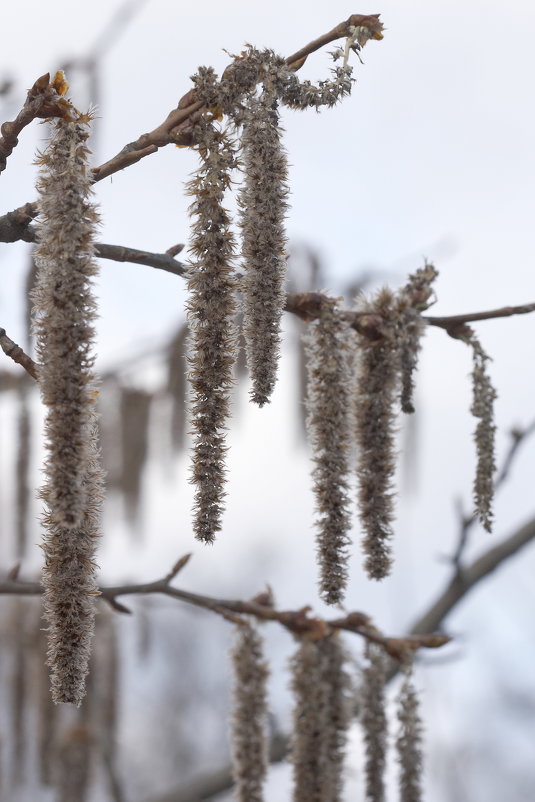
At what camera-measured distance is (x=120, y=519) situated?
4.40m

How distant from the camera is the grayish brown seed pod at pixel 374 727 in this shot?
2.13 metres

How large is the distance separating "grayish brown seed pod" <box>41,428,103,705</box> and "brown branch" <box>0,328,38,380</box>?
0.63 feet

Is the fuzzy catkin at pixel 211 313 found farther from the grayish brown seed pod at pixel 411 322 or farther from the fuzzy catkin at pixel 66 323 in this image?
the grayish brown seed pod at pixel 411 322

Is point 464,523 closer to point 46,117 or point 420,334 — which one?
point 420,334

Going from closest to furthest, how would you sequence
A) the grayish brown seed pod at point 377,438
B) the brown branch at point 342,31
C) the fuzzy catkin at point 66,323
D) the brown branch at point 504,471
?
the fuzzy catkin at point 66,323 < the brown branch at point 342,31 < the grayish brown seed pod at point 377,438 < the brown branch at point 504,471

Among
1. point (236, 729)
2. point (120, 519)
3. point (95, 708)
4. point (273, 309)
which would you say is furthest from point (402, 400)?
point (120, 519)

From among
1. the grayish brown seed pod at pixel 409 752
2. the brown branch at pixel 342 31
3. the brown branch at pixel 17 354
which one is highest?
the brown branch at pixel 342 31

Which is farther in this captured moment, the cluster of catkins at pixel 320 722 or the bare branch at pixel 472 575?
the bare branch at pixel 472 575

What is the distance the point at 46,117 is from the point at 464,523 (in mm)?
2085

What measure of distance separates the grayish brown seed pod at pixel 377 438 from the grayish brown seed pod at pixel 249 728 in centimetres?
67

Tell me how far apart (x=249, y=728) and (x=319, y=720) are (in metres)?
0.17

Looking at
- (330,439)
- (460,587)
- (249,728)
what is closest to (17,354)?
(330,439)

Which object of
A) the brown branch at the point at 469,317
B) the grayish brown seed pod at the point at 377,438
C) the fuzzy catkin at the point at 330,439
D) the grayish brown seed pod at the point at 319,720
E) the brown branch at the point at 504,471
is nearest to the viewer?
the fuzzy catkin at the point at 330,439

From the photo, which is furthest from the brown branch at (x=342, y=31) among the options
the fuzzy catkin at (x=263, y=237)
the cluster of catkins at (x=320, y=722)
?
the cluster of catkins at (x=320, y=722)
